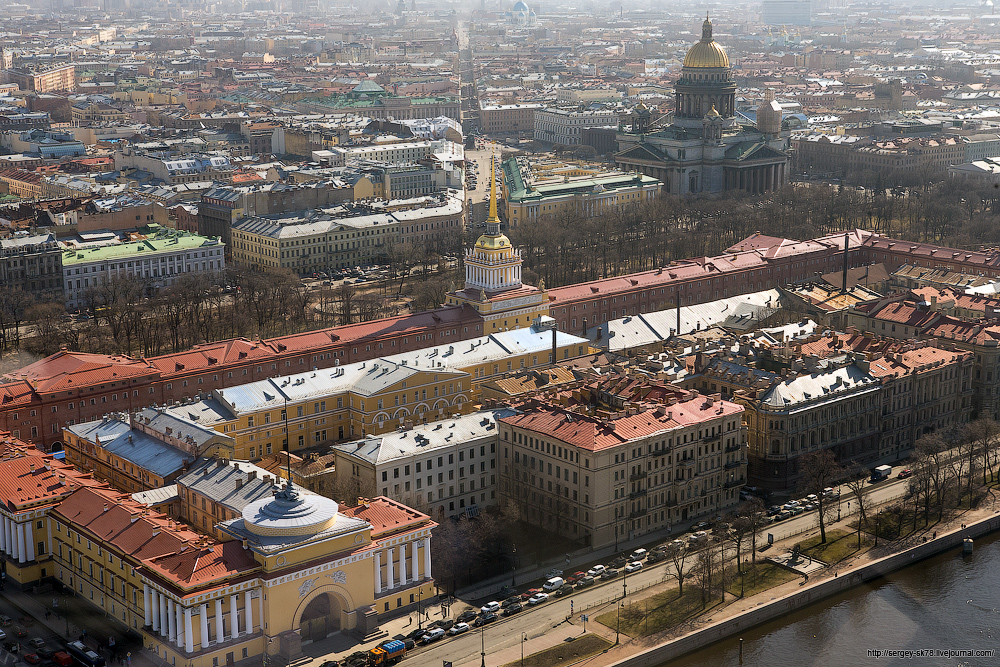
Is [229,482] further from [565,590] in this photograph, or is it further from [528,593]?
[565,590]

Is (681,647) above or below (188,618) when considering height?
below

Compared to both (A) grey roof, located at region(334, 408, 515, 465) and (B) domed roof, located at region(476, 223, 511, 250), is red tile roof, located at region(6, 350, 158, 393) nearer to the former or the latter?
(A) grey roof, located at region(334, 408, 515, 465)

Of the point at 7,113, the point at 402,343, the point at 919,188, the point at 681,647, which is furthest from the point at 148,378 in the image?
the point at 7,113

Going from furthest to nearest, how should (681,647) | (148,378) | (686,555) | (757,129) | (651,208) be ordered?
(757,129), (651,208), (148,378), (686,555), (681,647)

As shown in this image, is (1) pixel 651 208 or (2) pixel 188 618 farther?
(1) pixel 651 208

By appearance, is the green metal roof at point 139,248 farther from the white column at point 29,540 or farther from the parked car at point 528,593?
the parked car at point 528,593

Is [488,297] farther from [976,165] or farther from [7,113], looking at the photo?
[7,113]

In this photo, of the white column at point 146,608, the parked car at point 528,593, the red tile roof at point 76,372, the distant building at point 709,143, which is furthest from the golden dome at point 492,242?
the distant building at point 709,143
